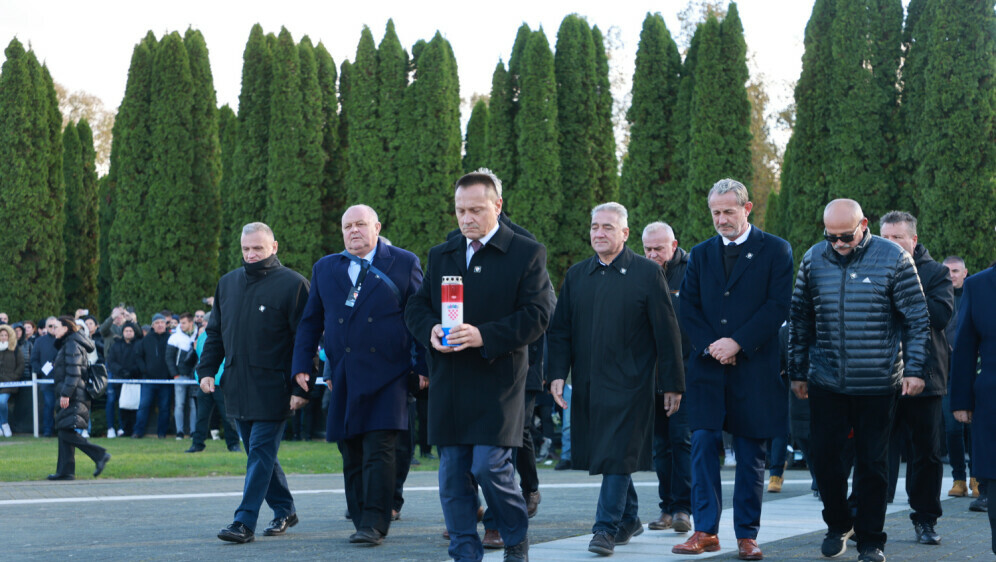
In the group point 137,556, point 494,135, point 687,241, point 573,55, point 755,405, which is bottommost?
point 137,556

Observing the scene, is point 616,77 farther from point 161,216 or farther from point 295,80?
point 161,216

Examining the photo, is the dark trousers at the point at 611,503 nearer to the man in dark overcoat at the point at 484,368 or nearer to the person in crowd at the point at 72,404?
the man in dark overcoat at the point at 484,368

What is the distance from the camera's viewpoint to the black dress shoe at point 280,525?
8234mm

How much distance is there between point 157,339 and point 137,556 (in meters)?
14.3

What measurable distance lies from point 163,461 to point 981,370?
10838 mm

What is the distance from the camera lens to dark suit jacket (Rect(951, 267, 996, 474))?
636cm

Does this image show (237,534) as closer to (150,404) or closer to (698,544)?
(698,544)

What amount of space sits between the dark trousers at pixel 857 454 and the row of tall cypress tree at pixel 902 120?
68.2ft

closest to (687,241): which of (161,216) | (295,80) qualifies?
(295,80)

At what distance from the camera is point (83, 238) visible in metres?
40.2

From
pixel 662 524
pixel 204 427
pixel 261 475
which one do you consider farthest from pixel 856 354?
pixel 204 427

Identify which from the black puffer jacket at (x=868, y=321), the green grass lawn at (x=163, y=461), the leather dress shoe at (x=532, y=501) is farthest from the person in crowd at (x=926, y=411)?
the green grass lawn at (x=163, y=461)

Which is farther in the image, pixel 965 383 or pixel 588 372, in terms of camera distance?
pixel 588 372

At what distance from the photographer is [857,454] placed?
7.18 metres
